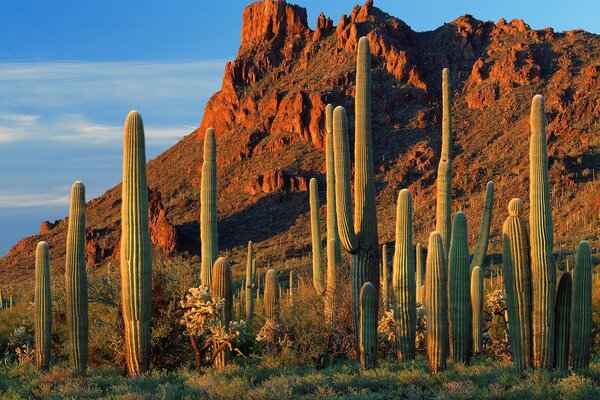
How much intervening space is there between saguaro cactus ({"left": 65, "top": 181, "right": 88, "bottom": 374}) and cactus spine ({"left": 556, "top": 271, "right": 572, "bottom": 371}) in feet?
27.0

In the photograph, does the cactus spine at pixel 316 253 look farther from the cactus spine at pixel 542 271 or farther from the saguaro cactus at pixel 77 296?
the cactus spine at pixel 542 271

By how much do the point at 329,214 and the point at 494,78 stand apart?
54.0 metres

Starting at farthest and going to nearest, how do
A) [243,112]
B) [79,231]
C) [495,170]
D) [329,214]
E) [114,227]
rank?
[243,112], [114,227], [495,170], [329,214], [79,231]

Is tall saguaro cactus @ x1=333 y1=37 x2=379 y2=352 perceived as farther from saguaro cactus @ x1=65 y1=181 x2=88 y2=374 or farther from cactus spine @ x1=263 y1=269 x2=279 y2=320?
saguaro cactus @ x1=65 y1=181 x2=88 y2=374

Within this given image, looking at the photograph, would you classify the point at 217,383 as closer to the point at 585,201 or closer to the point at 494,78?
the point at 585,201

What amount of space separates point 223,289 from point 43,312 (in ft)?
12.2

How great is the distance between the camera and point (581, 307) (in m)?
14.3

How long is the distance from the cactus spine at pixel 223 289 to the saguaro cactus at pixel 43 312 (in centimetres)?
343

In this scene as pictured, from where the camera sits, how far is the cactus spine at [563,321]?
14391 millimetres

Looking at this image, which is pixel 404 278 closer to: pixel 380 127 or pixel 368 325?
pixel 368 325

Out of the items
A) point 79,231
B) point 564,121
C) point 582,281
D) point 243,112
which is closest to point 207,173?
point 79,231

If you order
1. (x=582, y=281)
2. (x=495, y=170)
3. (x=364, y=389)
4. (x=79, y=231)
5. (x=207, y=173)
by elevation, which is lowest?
(x=364, y=389)

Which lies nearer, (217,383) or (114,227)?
(217,383)

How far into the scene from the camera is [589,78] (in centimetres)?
6662
